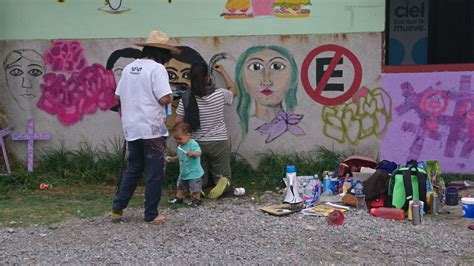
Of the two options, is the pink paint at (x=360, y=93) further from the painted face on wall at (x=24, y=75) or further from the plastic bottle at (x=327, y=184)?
the painted face on wall at (x=24, y=75)

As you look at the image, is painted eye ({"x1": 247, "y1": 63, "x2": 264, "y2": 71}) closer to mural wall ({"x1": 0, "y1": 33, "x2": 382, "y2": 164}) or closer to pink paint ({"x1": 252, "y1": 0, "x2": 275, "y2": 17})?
mural wall ({"x1": 0, "y1": 33, "x2": 382, "y2": 164})

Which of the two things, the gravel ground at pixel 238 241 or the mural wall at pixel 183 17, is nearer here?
the gravel ground at pixel 238 241

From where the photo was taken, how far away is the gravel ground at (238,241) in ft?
16.9

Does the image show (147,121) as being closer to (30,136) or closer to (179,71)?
(179,71)

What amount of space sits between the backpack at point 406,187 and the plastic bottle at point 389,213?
0.40ft

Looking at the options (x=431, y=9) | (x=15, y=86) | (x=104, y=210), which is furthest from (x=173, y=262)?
(x=431, y=9)

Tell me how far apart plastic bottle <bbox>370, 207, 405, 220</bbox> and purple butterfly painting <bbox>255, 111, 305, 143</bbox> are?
1.97m

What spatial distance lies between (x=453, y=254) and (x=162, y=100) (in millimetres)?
2949

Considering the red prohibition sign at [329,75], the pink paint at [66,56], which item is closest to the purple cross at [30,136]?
the pink paint at [66,56]

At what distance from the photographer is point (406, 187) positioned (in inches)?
250

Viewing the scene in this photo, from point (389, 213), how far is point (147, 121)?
258 centimetres

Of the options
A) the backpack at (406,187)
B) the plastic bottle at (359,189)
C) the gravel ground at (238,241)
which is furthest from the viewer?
the plastic bottle at (359,189)

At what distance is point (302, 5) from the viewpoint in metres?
7.88

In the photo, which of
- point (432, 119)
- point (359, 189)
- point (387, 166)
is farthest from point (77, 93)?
point (432, 119)
